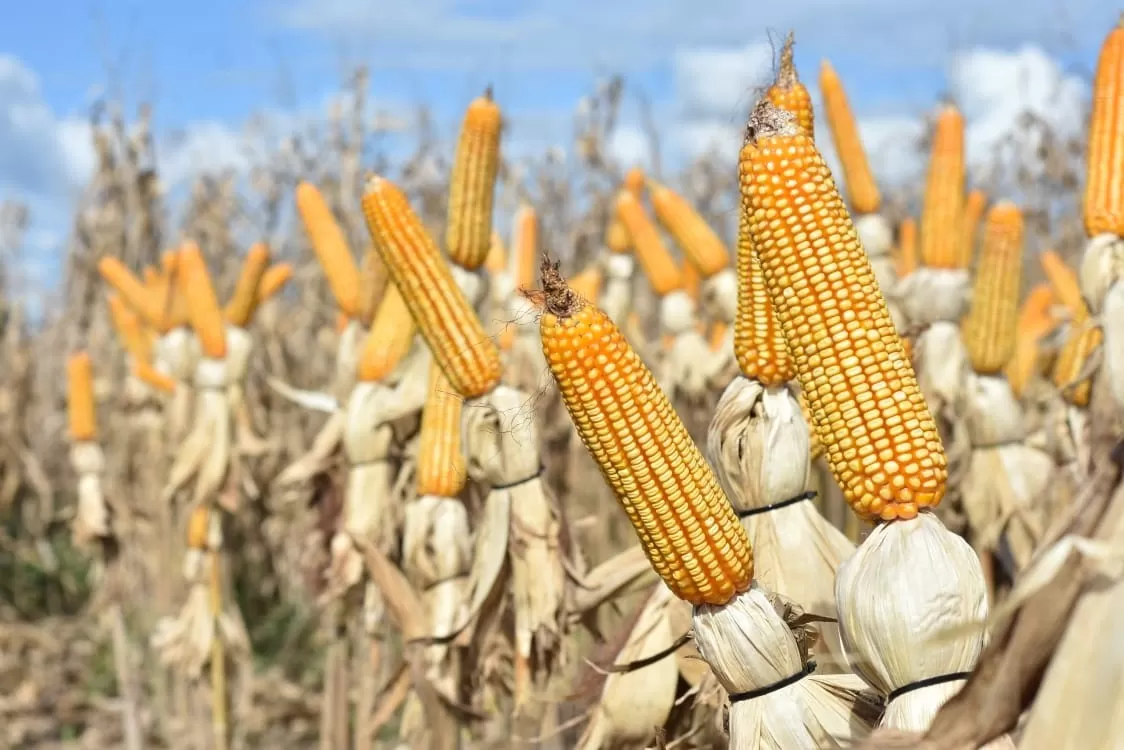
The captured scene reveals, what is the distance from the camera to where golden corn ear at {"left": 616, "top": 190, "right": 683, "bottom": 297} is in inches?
237

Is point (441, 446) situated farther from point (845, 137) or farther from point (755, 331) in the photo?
point (845, 137)

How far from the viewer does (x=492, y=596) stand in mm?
3393

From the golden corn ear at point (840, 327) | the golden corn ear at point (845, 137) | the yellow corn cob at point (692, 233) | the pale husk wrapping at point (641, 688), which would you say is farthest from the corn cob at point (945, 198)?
the golden corn ear at point (840, 327)

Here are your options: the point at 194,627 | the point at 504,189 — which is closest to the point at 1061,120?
the point at 504,189

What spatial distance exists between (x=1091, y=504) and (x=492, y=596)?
2.24 metres

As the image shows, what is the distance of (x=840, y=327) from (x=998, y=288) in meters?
2.67

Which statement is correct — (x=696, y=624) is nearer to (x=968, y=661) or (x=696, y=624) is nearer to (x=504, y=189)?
(x=968, y=661)

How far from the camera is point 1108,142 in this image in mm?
3504

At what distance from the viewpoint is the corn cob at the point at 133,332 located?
799cm

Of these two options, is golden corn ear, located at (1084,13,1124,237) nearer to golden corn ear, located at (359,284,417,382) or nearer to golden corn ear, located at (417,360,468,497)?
golden corn ear, located at (417,360,468,497)

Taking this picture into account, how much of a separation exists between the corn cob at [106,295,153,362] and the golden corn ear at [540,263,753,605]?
22.4 feet

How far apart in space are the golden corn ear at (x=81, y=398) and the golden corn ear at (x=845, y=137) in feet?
15.1

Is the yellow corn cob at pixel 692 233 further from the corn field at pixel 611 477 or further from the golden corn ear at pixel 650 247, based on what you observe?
the golden corn ear at pixel 650 247

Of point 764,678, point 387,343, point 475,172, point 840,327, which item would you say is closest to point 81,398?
point 387,343
